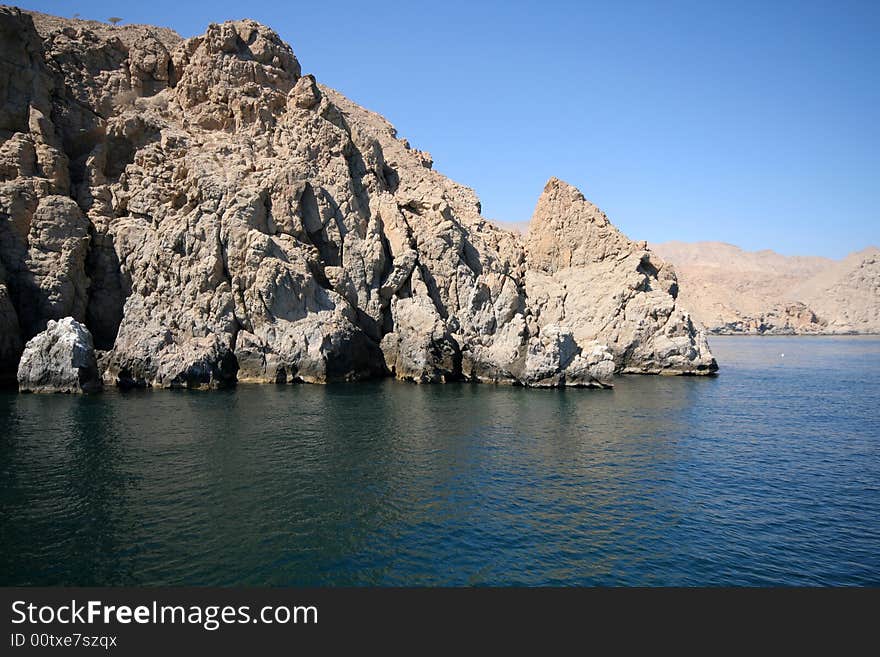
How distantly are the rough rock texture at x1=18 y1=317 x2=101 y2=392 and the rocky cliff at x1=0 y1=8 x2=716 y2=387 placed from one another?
172 inches

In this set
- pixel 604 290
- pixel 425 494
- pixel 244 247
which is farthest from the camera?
pixel 604 290

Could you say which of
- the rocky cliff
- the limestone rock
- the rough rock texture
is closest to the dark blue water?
the rough rock texture

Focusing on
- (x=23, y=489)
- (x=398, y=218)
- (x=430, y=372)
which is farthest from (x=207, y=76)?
(x=23, y=489)

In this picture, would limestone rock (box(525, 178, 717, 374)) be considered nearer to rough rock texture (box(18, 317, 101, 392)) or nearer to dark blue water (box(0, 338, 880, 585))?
dark blue water (box(0, 338, 880, 585))

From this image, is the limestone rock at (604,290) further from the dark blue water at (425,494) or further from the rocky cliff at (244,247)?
the dark blue water at (425,494)

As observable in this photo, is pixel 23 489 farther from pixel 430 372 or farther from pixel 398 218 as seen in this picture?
pixel 398 218

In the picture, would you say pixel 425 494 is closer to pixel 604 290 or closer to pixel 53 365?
pixel 53 365

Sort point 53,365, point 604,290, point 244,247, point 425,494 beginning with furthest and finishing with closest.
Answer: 1. point 604,290
2. point 244,247
3. point 53,365
4. point 425,494

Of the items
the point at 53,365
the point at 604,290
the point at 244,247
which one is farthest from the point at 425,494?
the point at 604,290

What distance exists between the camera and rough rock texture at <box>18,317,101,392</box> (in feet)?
164

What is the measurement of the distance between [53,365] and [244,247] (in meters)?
20.6

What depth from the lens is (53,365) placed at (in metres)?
50.0

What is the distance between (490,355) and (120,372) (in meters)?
38.4

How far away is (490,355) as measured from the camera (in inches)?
2635
